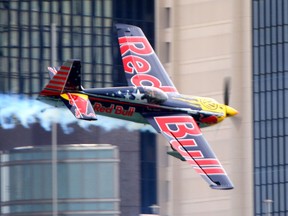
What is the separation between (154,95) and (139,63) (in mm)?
4226

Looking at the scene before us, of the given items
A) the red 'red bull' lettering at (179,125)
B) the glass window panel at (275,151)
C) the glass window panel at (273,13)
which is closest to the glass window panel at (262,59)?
the glass window panel at (273,13)

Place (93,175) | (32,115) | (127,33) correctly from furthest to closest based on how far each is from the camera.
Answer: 1. (32,115)
2. (93,175)
3. (127,33)

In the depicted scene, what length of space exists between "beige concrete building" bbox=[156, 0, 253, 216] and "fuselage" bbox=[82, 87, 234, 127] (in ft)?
98.6

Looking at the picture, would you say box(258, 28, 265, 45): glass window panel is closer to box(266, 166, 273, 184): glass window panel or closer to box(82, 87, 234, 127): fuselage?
box(266, 166, 273, 184): glass window panel

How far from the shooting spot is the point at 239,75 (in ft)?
335

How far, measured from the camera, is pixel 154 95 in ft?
225

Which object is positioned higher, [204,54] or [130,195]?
[204,54]

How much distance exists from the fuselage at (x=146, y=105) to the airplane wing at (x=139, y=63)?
200 cm

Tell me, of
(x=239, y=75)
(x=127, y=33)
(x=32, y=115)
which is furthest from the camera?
(x=239, y=75)

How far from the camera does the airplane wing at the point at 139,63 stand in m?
71.6

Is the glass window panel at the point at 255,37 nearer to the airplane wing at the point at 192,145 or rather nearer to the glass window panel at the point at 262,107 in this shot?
the glass window panel at the point at 262,107

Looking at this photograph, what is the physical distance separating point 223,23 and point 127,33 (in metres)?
30.3

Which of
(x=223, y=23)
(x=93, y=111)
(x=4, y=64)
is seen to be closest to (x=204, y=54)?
(x=223, y=23)

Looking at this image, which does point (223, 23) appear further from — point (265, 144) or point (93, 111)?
point (93, 111)
